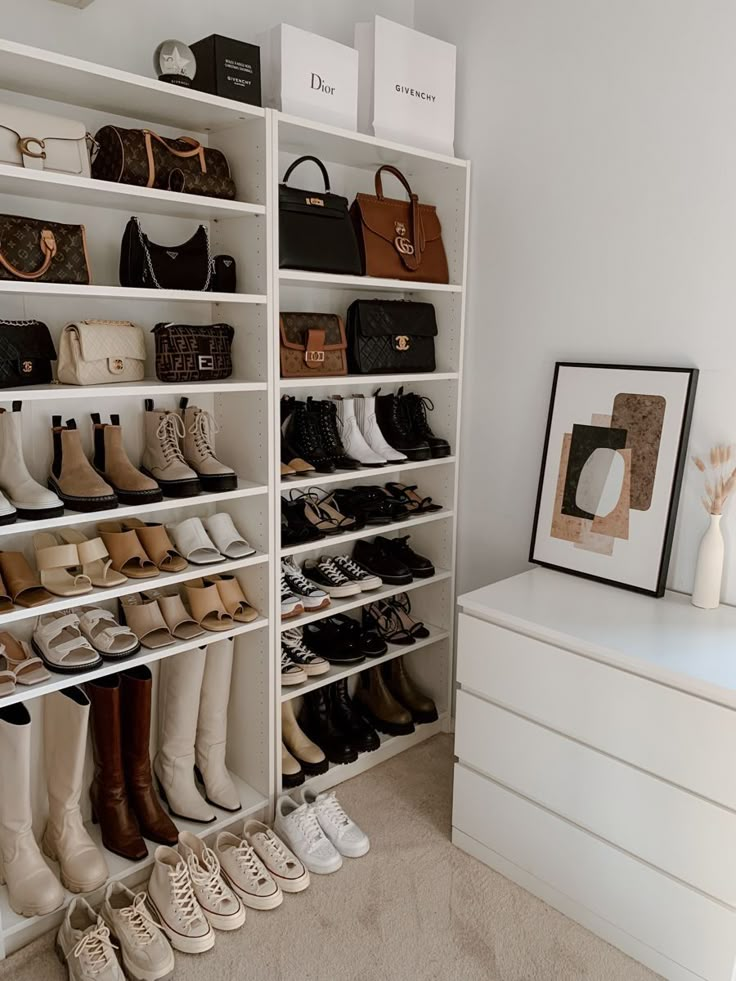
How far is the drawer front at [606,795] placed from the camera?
1.70 m

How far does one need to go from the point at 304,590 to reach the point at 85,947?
1.07 m

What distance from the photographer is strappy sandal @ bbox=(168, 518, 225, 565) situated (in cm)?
214

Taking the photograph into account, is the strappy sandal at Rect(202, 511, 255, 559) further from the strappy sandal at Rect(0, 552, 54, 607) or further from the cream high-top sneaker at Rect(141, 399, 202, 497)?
the strappy sandal at Rect(0, 552, 54, 607)

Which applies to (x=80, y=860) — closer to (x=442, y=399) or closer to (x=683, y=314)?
(x=442, y=399)

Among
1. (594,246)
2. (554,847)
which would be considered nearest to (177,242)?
(594,246)

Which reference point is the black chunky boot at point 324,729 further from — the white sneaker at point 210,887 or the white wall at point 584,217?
the white wall at point 584,217

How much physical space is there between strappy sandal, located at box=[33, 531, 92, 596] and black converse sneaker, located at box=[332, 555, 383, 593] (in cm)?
90

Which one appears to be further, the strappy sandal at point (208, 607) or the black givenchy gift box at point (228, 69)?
the strappy sandal at point (208, 607)

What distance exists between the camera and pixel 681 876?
176cm

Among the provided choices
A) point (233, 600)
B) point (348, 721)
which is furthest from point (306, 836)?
point (233, 600)

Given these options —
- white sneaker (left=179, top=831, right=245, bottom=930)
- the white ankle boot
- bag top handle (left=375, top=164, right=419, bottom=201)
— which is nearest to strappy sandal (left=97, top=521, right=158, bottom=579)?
the white ankle boot

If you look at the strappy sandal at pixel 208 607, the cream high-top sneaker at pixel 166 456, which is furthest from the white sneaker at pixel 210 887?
the cream high-top sneaker at pixel 166 456

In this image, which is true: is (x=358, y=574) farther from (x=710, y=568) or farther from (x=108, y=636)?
(x=710, y=568)

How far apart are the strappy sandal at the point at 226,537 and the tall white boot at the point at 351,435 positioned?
0.48m
